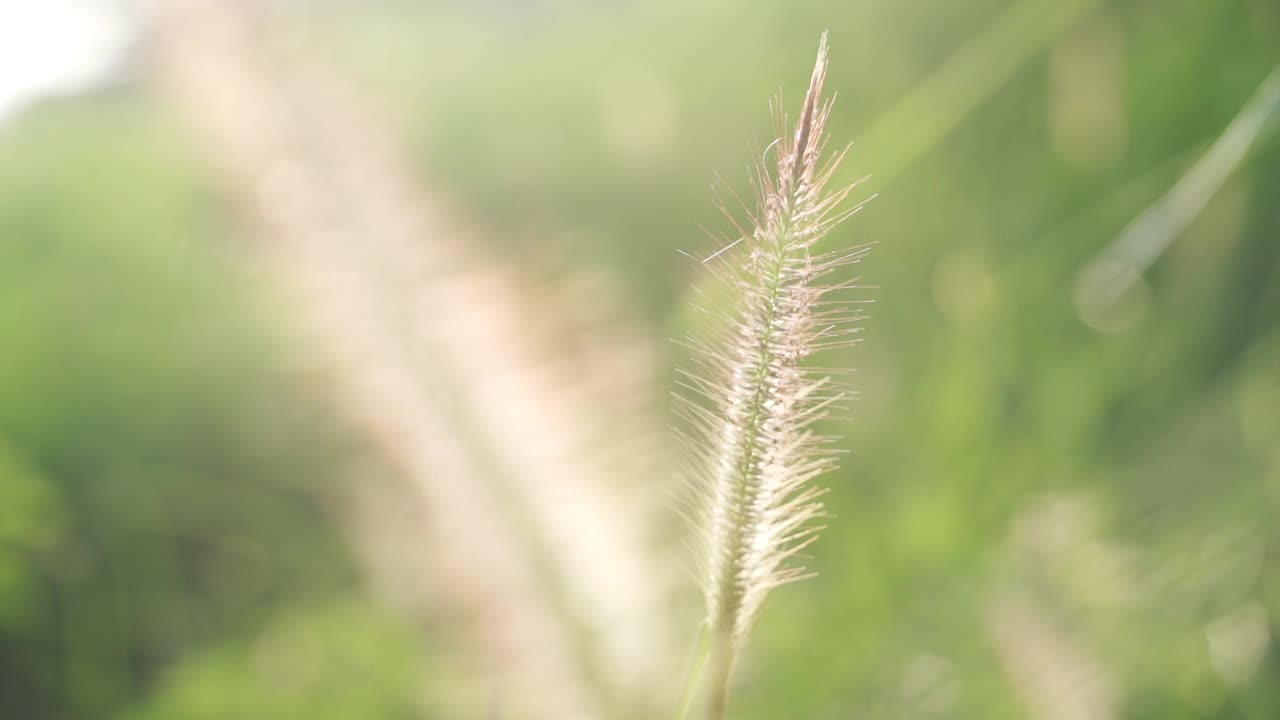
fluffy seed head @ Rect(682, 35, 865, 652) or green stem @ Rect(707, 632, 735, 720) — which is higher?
fluffy seed head @ Rect(682, 35, 865, 652)

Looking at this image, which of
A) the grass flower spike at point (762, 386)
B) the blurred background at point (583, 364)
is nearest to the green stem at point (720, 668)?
the grass flower spike at point (762, 386)

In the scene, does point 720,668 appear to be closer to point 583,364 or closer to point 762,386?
point 762,386

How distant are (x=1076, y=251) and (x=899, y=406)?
116 millimetres

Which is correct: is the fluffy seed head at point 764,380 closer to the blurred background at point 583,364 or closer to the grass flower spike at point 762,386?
the grass flower spike at point 762,386

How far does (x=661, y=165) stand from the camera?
479mm

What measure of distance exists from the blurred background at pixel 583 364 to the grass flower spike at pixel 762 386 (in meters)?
0.21

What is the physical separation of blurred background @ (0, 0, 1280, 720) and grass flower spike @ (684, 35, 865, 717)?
21 cm

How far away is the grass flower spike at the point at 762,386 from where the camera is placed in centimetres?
13

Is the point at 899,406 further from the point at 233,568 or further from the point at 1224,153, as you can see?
the point at 233,568

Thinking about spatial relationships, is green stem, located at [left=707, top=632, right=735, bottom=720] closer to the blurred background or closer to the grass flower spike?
the grass flower spike

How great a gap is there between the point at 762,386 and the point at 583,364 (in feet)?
0.99

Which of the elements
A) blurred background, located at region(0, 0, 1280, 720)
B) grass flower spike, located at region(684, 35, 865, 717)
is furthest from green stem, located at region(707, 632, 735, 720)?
blurred background, located at region(0, 0, 1280, 720)

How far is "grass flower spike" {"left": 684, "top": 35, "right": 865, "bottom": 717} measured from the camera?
132 millimetres

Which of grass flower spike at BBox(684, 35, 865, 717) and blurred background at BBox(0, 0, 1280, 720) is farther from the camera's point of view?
blurred background at BBox(0, 0, 1280, 720)
